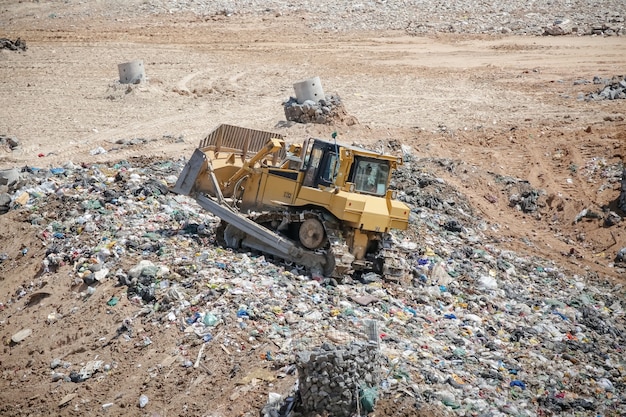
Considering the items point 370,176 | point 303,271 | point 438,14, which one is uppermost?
point 438,14

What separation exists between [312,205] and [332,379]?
3.83 m

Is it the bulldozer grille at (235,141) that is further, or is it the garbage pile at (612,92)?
the garbage pile at (612,92)

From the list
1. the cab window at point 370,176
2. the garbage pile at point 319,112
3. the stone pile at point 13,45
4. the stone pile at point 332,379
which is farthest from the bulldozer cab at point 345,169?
the stone pile at point 13,45

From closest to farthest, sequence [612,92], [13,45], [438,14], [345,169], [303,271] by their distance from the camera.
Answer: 1. [345,169]
2. [303,271]
3. [612,92]
4. [13,45]
5. [438,14]

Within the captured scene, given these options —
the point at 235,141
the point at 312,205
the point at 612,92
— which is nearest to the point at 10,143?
the point at 235,141

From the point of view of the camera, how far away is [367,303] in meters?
10.0

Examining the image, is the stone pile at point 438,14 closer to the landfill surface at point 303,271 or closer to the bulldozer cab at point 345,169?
the landfill surface at point 303,271

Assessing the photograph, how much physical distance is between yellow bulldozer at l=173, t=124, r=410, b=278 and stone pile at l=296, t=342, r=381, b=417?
9.99 ft

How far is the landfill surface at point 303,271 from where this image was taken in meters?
8.55

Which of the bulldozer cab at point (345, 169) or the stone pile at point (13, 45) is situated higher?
the bulldozer cab at point (345, 169)

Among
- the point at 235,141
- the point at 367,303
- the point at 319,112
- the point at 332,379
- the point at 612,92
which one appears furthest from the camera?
the point at 612,92

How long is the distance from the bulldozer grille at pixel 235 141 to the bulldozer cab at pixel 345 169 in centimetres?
138

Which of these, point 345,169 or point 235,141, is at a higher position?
point 345,169

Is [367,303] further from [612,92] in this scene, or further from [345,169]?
[612,92]
